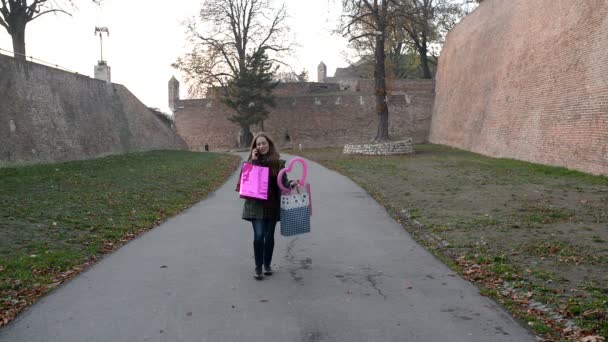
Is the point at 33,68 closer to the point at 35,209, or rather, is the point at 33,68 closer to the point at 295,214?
the point at 35,209

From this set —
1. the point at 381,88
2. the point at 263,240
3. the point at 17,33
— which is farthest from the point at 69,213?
the point at 381,88

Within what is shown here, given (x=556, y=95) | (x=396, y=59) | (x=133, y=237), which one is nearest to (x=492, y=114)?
(x=556, y=95)

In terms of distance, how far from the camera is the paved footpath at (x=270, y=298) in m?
4.45

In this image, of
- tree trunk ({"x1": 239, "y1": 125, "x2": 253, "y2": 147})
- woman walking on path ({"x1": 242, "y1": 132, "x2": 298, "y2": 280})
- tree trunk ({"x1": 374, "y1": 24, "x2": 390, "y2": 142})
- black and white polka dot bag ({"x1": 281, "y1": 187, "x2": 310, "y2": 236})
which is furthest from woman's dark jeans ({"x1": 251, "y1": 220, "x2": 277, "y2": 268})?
tree trunk ({"x1": 239, "y1": 125, "x2": 253, "y2": 147})

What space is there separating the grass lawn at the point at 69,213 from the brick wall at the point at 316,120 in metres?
26.7

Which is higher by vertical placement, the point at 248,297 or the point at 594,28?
the point at 594,28

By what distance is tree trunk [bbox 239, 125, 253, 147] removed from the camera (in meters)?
43.3

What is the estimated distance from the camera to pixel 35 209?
9953mm

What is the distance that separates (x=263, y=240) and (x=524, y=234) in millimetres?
4310

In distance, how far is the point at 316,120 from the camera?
45.3 m

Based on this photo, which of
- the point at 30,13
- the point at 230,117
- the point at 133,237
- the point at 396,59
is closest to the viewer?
the point at 133,237

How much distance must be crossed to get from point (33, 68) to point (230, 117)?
22.8 m

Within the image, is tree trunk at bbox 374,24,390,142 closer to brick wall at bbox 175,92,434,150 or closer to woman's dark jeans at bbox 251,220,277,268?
brick wall at bbox 175,92,434,150

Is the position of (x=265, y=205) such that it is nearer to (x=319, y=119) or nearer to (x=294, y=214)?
(x=294, y=214)
